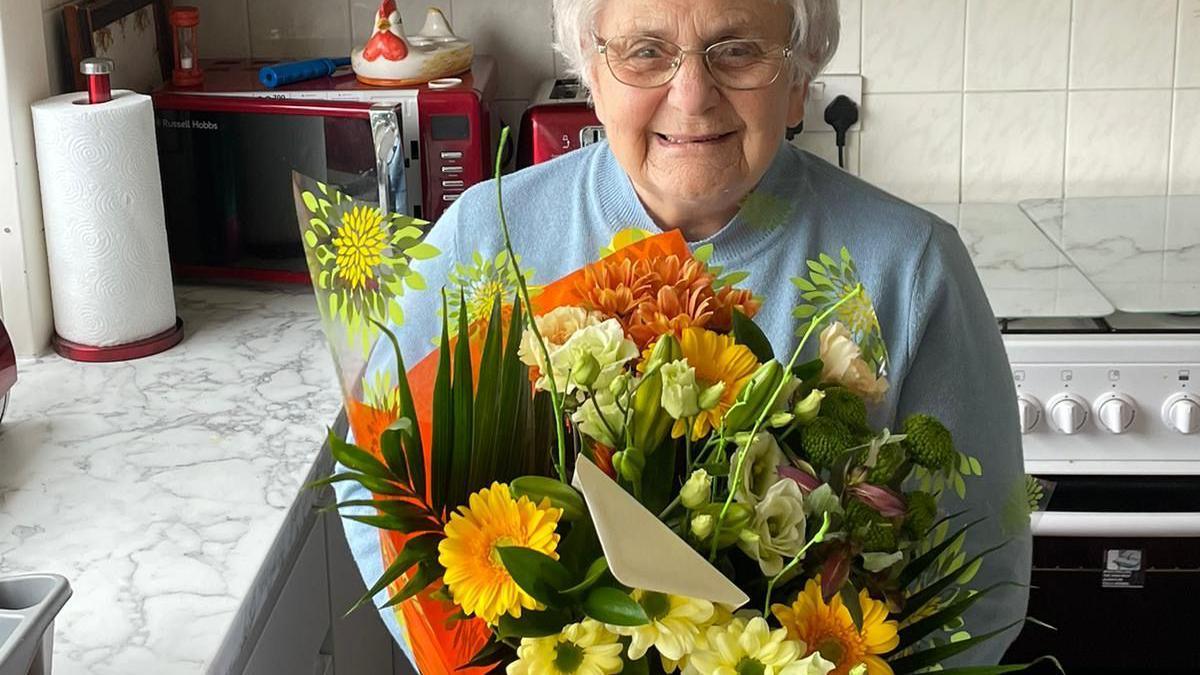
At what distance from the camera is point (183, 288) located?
2.08 metres

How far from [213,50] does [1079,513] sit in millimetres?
1400

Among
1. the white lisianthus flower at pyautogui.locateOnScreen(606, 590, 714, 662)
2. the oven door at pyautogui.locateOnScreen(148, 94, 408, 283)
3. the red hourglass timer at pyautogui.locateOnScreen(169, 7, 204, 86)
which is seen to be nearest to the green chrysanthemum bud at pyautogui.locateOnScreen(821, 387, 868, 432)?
the white lisianthus flower at pyautogui.locateOnScreen(606, 590, 714, 662)

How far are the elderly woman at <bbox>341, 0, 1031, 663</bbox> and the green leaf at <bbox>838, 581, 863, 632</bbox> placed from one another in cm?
38

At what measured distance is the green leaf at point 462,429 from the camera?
2.24 feet

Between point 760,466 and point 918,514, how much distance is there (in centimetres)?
7

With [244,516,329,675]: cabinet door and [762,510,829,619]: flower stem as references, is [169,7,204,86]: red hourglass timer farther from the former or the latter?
[762,510,829,619]: flower stem

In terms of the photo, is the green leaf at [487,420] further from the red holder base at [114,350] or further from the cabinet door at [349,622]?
Answer: the red holder base at [114,350]

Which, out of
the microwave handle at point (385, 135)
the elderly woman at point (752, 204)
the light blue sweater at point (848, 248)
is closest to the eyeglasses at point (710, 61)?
the elderly woman at point (752, 204)

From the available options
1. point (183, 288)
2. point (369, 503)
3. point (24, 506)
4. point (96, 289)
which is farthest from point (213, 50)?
point (369, 503)

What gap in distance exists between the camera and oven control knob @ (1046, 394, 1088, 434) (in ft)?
5.91

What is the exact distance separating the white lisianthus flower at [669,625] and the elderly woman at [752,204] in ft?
1.33

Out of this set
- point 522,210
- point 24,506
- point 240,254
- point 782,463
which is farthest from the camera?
point 240,254

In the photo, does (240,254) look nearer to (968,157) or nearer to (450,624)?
(968,157)

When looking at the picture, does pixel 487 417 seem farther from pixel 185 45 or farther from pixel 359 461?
pixel 185 45
